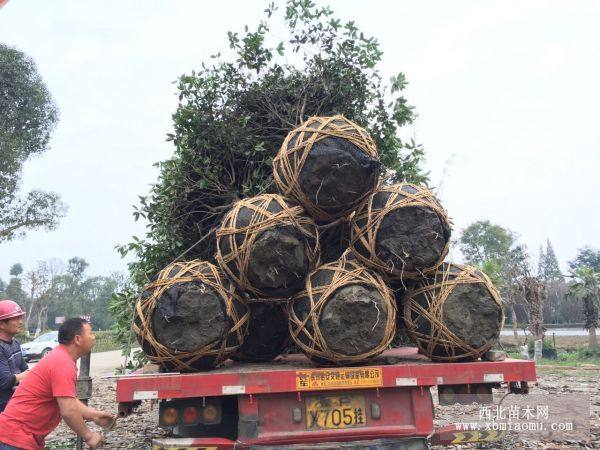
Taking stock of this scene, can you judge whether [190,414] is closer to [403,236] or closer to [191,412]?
[191,412]

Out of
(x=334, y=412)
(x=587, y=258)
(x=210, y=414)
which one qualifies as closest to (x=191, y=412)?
(x=210, y=414)

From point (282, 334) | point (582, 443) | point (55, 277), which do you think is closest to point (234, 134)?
point (282, 334)

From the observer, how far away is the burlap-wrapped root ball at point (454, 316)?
11.6ft

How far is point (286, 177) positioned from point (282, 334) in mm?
1321

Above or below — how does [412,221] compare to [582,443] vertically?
above

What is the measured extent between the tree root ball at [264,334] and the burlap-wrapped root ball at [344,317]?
0.52 metres

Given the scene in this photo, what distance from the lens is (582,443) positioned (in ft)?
17.6

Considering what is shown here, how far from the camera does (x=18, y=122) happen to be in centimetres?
2611

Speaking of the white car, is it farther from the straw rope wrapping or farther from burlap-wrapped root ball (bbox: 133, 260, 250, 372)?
the straw rope wrapping

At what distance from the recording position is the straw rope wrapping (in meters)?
3.46

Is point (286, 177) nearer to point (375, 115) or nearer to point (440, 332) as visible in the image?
point (440, 332)

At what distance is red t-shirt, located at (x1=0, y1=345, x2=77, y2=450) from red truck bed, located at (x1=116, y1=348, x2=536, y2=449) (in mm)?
546

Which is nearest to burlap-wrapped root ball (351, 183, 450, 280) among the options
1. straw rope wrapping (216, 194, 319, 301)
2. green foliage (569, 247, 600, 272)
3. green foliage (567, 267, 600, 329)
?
straw rope wrapping (216, 194, 319, 301)

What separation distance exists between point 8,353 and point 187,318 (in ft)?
5.43
